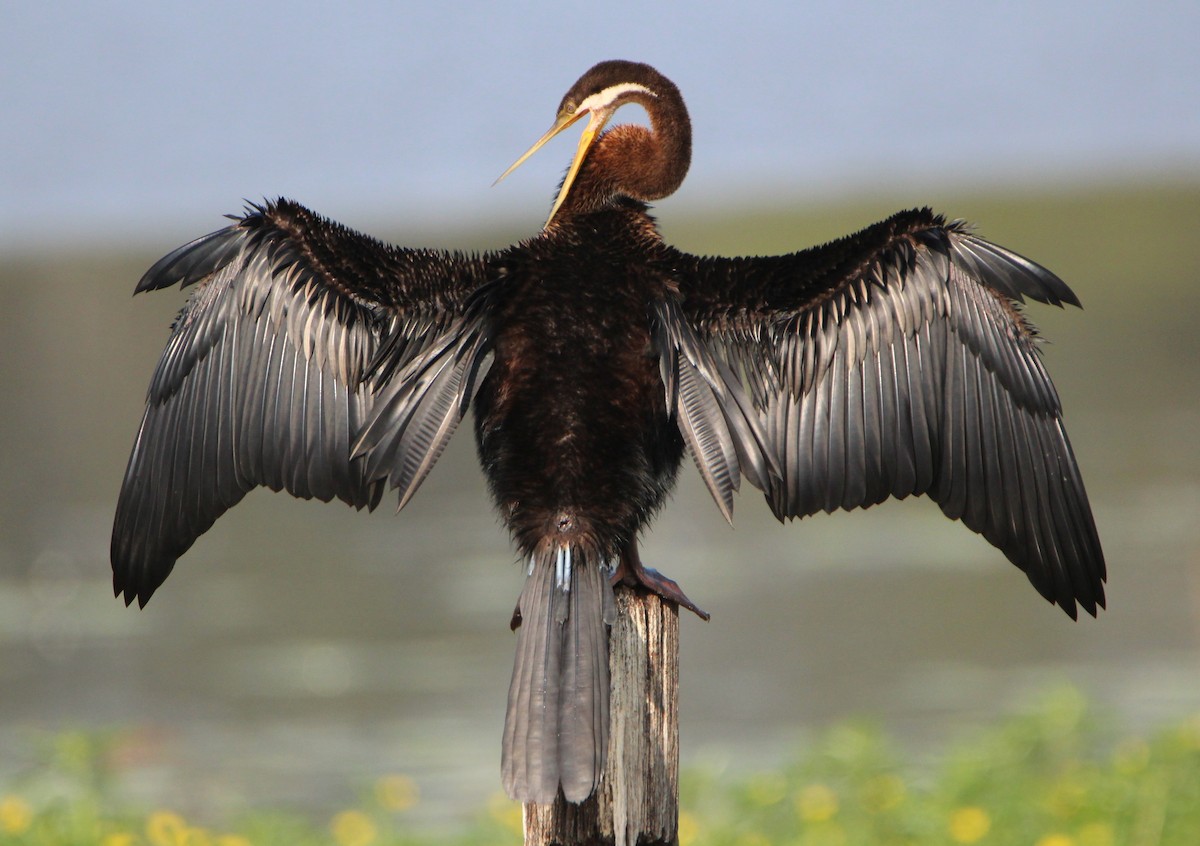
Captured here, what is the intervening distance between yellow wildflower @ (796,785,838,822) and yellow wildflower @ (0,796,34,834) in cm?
214

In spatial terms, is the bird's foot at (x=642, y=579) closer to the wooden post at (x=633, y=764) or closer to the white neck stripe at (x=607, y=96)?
the wooden post at (x=633, y=764)

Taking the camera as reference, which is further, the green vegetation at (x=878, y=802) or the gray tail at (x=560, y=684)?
the green vegetation at (x=878, y=802)

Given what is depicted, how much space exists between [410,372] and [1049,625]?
5.66 metres

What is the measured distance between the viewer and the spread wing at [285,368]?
361 centimetres

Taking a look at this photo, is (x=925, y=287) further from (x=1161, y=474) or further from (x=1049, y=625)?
(x=1161, y=474)

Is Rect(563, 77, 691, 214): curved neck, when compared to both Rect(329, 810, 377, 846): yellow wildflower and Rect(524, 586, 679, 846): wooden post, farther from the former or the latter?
Rect(329, 810, 377, 846): yellow wildflower

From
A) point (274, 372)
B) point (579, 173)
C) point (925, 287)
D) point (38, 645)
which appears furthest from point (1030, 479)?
point (38, 645)

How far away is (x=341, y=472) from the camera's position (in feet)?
12.2

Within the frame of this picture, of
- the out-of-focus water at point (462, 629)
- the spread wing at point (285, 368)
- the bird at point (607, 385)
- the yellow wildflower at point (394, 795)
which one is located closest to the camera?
the bird at point (607, 385)

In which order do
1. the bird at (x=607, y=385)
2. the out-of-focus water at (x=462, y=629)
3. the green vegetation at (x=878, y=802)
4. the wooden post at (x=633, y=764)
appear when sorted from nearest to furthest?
the wooden post at (x=633, y=764) → the bird at (x=607, y=385) → the green vegetation at (x=878, y=802) → the out-of-focus water at (x=462, y=629)

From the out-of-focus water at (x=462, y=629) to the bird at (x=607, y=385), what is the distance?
1597 mm

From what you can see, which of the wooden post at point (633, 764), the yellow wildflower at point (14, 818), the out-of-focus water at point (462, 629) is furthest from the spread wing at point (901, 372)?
the yellow wildflower at point (14, 818)

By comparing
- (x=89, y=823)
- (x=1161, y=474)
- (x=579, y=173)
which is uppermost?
(x=1161, y=474)

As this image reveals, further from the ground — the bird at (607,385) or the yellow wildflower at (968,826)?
the bird at (607,385)
